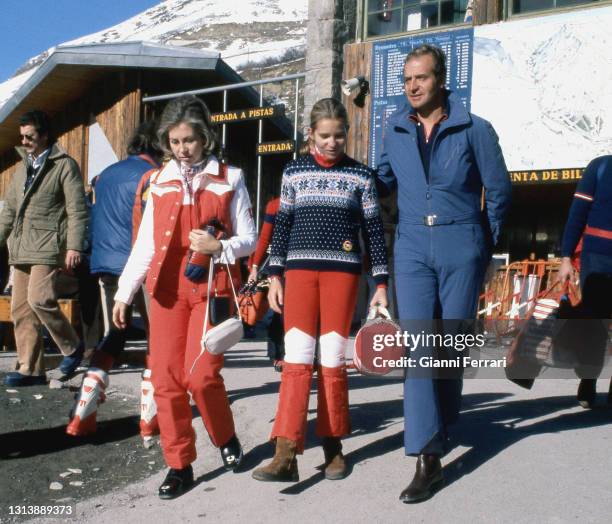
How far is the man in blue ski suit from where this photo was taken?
390cm

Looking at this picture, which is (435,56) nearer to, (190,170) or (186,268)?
(190,170)

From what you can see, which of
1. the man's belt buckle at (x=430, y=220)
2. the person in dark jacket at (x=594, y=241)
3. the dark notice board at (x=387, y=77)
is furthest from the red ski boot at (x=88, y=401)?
the dark notice board at (x=387, y=77)

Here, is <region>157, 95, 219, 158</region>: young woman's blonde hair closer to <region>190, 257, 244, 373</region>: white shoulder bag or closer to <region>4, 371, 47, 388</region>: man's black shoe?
<region>190, 257, 244, 373</region>: white shoulder bag

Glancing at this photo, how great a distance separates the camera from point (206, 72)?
1451 centimetres

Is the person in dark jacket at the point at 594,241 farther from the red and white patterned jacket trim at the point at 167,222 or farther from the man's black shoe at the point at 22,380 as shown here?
the man's black shoe at the point at 22,380

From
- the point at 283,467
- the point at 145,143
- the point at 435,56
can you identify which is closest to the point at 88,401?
the point at 283,467

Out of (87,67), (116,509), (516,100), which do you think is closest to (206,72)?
(87,67)

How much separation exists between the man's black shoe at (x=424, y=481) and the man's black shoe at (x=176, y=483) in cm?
105

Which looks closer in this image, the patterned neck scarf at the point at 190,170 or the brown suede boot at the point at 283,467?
the brown suede boot at the point at 283,467

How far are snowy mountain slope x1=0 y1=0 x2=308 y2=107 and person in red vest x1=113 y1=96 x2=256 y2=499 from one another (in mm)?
43252

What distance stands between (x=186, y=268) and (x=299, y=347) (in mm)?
689

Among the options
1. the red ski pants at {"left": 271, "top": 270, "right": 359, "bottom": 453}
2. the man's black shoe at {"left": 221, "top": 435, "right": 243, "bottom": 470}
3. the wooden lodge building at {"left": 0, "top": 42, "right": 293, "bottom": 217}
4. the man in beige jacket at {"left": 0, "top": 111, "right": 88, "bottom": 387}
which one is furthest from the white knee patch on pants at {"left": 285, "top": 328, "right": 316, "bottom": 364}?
the wooden lodge building at {"left": 0, "top": 42, "right": 293, "bottom": 217}

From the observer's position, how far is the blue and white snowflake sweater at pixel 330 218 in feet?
13.3

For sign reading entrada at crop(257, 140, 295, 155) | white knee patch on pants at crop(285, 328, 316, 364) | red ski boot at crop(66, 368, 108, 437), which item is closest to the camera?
white knee patch on pants at crop(285, 328, 316, 364)
